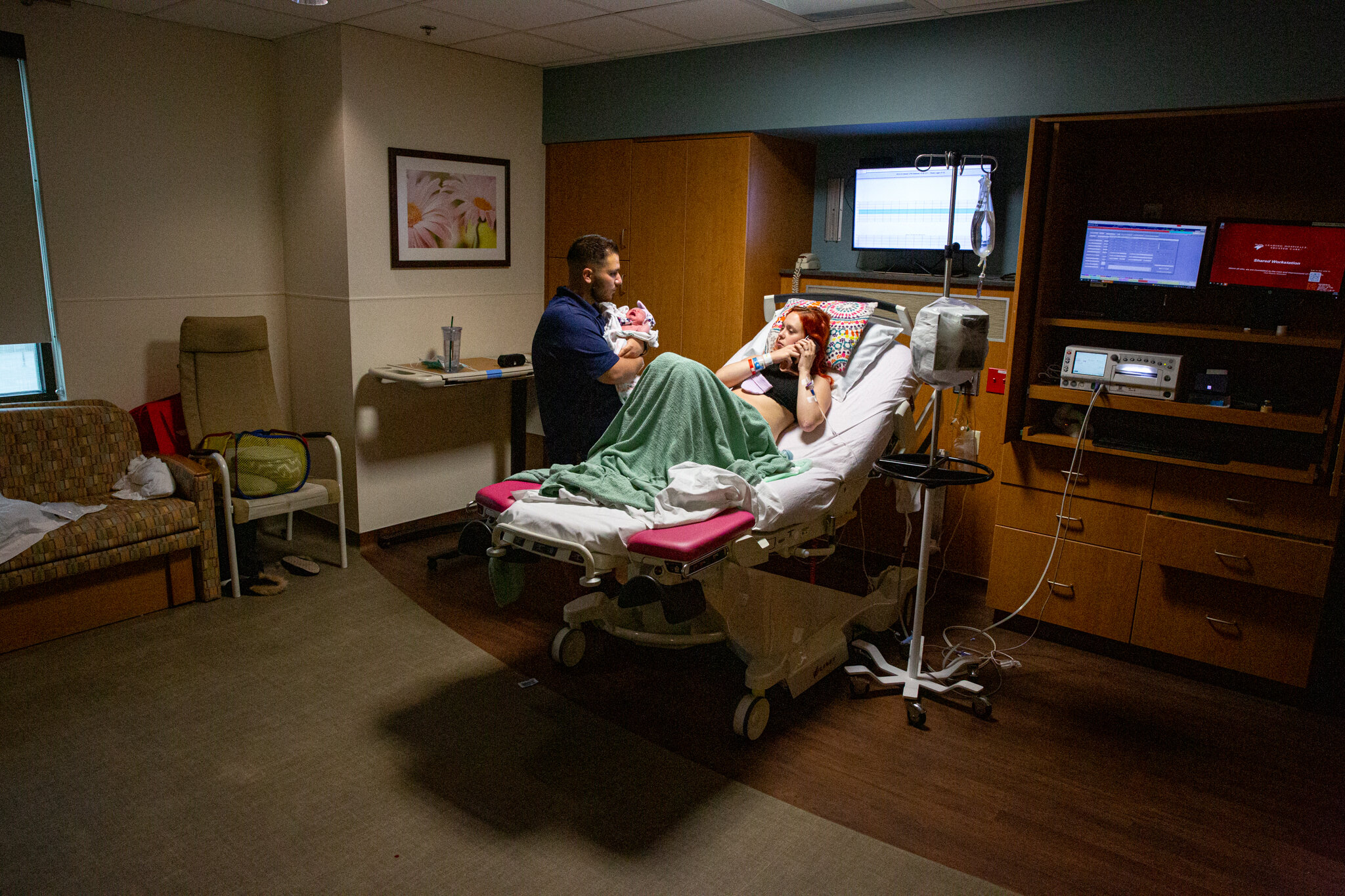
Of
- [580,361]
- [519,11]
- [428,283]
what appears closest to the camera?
[580,361]

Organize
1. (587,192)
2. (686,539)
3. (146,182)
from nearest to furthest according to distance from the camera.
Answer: (686,539) → (146,182) → (587,192)

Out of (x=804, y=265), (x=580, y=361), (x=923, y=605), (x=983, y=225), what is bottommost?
(x=923, y=605)

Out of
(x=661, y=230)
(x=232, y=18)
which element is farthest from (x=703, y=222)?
(x=232, y=18)

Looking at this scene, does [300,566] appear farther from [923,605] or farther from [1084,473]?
[1084,473]

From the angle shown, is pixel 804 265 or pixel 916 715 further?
pixel 804 265

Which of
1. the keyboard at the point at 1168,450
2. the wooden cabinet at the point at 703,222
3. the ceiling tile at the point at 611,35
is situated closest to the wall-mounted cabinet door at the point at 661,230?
the wooden cabinet at the point at 703,222

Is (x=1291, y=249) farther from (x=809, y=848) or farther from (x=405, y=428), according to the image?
(x=405, y=428)

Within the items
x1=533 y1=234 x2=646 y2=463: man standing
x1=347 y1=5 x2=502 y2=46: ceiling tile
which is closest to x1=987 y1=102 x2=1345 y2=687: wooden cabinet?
x1=533 y1=234 x2=646 y2=463: man standing

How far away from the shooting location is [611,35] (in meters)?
4.08

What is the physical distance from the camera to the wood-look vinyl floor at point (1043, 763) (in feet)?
7.54

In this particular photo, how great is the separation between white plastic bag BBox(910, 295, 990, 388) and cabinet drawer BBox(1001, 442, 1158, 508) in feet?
2.66

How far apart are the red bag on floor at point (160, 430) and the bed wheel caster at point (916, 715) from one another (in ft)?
10.5

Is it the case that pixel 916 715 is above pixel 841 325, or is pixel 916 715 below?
below

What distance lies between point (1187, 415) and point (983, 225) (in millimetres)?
1030
